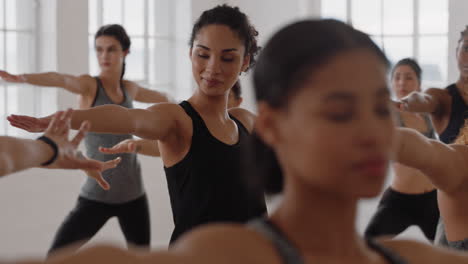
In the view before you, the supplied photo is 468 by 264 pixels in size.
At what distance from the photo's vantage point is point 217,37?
7.58ft

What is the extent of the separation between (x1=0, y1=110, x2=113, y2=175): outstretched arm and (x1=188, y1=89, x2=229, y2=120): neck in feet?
1.82

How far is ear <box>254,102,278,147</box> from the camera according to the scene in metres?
1.01

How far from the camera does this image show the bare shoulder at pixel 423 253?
1082mm

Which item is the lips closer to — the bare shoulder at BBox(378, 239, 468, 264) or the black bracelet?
the black bracelet

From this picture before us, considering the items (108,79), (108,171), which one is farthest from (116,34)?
(108,171)

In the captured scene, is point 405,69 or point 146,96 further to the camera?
point 146,96

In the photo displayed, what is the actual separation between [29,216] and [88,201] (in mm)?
1233

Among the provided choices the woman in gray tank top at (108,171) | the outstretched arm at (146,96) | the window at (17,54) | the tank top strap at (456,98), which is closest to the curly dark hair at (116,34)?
the woman in gray tank top at (108,171)

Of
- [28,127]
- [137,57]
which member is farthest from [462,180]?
[137,57]

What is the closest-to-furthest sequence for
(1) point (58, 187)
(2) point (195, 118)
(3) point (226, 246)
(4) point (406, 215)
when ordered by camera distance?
(3) point (226, 246) → (2) point (195, 118) → (4) point (406, 215) → (1) point (58, 187)

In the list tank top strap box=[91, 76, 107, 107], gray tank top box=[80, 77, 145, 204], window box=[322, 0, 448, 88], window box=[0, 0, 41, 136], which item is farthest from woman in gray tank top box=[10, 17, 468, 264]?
window box=[322, 0, 448, 88]

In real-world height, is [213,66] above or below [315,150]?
above

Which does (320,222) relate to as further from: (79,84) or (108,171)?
(79,84)

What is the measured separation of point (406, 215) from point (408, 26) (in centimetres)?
284
